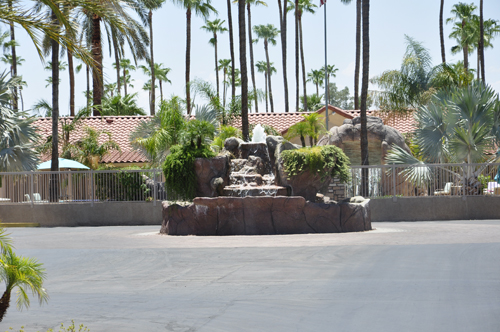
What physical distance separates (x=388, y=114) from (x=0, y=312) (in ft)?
89.2

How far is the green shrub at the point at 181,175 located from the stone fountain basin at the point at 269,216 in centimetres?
91

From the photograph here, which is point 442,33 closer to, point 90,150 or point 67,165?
point 90,150

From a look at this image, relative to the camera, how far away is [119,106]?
42594mm

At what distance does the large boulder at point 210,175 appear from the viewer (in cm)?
1828

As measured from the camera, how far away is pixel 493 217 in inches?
836

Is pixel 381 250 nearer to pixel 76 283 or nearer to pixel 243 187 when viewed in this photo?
pixel 76 283

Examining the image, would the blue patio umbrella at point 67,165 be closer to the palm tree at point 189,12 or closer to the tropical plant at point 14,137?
the tropical plant at point 14,137

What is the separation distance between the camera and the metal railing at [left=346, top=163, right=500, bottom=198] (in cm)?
2145

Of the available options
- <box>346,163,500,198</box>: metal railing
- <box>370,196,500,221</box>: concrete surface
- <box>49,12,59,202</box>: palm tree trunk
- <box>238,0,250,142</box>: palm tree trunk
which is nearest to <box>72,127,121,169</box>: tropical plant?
<box>49,12,59,202</box>: palm tree trunk

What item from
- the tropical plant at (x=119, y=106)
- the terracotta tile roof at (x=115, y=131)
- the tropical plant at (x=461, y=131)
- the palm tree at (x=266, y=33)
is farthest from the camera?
the palm tree at (x=266, y=33)

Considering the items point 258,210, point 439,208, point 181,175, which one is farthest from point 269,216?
point 439,208

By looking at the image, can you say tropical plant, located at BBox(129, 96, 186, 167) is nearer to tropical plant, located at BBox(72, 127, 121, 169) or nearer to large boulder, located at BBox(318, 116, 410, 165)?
tropical plant, located at BBox(72, 127, 121, 169)

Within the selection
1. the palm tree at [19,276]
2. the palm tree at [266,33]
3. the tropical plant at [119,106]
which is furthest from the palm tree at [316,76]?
the palm tree at [19,276]

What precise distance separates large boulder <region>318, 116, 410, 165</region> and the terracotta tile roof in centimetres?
963
